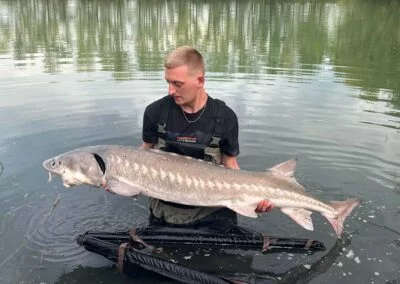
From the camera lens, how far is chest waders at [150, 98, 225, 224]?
4.93 meters

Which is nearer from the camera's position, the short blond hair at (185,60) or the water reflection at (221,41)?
the short blond hair at (185,60)

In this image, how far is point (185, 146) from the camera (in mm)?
4965

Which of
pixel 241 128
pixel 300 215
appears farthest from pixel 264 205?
pixel 241 128

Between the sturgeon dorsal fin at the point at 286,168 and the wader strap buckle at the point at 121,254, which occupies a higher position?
the sturgeon dorsal fin at the point at 286,168

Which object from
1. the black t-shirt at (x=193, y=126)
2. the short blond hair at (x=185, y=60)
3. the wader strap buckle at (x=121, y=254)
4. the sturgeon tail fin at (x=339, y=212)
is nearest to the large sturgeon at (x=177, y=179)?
the sturgeon tail fin at (x=339, y=212)

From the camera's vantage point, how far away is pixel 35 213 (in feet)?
20.4

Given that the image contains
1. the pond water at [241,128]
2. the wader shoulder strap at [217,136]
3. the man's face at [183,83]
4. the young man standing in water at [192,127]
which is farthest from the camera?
the pond water at [241,128]

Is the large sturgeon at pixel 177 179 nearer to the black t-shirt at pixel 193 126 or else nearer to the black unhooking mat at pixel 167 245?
the black t-shirt at pixel 193 126

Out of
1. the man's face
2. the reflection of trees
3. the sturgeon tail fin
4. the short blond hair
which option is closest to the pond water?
the reflection of trees

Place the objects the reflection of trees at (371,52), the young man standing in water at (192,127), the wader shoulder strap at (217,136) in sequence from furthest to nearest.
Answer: the reflection of trees at (371,52) → the wader shoulder strap at (217,136) → the young man standing in water at (192,127)

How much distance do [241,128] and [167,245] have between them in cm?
493

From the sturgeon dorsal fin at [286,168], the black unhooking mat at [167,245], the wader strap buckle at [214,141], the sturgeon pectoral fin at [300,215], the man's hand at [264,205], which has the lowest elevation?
the black unhooking mat at [167,245]

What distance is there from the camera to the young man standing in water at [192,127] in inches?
184

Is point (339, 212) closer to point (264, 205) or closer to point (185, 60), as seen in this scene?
point (264, 205)
